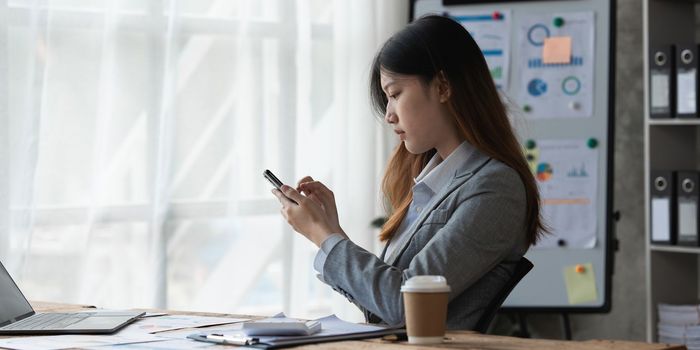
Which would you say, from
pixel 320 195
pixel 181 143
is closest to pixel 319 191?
pixel 320 195

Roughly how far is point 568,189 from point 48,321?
2.18 m

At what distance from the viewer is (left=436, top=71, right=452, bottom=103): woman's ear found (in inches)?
73.8

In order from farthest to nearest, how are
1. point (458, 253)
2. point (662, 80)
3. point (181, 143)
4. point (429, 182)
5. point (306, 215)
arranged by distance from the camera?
point (662, 80) < point (181, 143) < point (429, 182) < point (306, 215) < point (458, 253)

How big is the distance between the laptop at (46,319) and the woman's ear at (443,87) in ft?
2.20

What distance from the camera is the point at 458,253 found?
68.4 inches

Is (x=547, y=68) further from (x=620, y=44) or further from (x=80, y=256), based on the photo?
(x=80, y=256)

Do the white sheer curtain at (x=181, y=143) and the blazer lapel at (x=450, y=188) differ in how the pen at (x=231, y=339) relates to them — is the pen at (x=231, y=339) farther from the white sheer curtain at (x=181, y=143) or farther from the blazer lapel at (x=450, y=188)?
the white sheer curtain at (x=181, y=143)

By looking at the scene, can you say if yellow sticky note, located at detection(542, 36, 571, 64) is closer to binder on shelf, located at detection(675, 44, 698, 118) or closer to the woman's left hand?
binder on shelf, located at detection(675, 44, 698, 118)

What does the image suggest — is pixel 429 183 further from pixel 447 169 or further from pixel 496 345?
pixel 496 345

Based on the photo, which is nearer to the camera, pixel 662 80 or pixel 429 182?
pixel 429 182

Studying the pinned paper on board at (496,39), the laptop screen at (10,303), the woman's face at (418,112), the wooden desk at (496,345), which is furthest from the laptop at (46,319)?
the pinned paper on board at (496,39)

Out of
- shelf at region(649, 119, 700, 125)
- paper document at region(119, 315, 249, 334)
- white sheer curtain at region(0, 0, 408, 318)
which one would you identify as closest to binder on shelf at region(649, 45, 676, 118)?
shelf at region(649, 119, 700, 125)

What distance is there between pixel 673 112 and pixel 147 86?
175 cm

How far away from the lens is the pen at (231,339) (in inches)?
58.0
